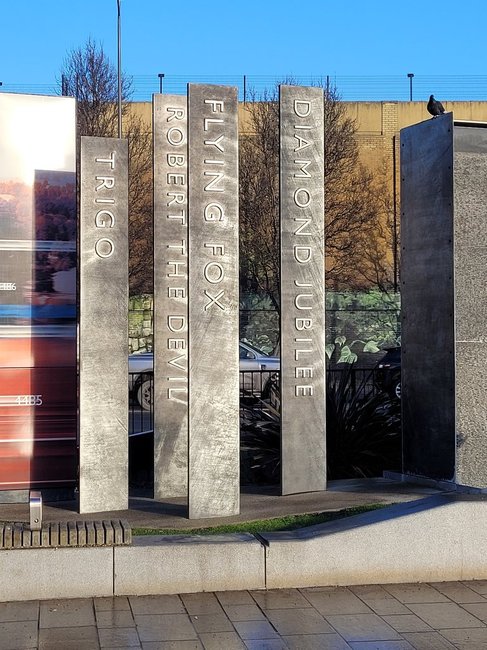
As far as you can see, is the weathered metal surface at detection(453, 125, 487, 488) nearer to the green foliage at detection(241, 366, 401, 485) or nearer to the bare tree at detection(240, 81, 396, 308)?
the green foliage at detection(241, 366, 401, 485)

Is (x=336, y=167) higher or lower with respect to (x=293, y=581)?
higher

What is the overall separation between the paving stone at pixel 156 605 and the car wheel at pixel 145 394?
13.0 metres

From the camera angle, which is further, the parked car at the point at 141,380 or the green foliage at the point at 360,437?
the parked car at the point at 141,380

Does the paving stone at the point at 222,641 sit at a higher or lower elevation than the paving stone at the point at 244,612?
lower

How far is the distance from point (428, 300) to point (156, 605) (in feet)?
16.7

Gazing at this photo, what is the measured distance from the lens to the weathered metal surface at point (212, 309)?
898 centimetres

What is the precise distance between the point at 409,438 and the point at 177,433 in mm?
2473

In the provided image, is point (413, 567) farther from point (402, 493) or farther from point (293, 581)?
point (402, 493)

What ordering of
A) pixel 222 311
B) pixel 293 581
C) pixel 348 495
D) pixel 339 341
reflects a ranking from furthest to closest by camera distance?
pixel 339 341 → pixel 348 495 → pixel 222 311 → pixel 293 581

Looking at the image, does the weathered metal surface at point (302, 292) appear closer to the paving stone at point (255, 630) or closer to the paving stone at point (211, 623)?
the paving stone at point (211, 623)

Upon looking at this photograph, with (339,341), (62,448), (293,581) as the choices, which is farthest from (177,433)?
(339,341)

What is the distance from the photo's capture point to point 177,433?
35.0 feet

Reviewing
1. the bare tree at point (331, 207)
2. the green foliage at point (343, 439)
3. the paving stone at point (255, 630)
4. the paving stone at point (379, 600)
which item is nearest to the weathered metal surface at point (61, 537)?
the paving stone at point (255, 630)

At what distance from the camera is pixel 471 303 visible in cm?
1020
